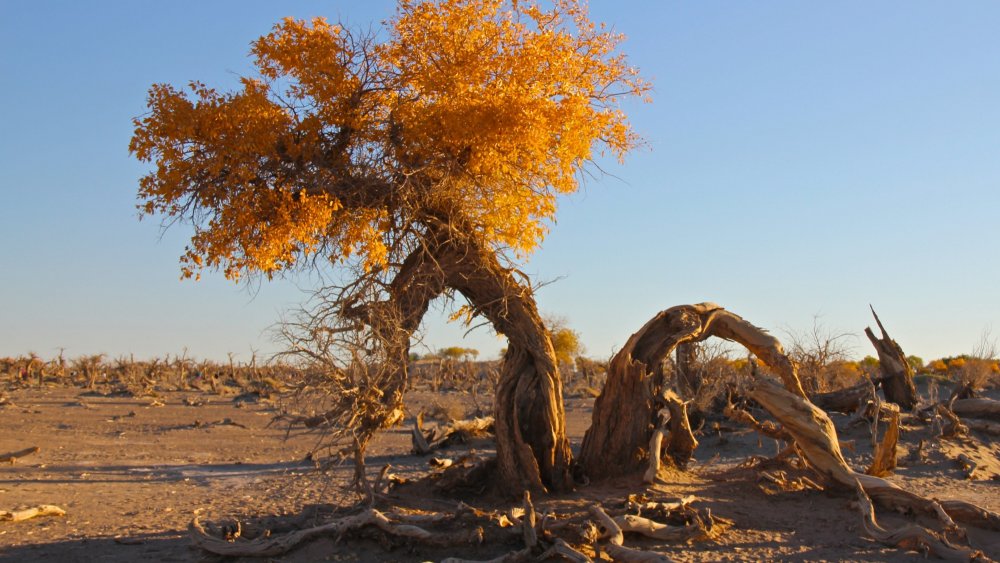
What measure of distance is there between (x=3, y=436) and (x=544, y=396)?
578 inches

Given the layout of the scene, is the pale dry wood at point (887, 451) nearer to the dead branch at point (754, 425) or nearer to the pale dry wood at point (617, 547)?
the dead branch at point (754, 425)

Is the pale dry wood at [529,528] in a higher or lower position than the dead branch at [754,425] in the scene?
lower

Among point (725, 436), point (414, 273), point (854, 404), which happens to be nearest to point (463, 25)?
point (414, 273)

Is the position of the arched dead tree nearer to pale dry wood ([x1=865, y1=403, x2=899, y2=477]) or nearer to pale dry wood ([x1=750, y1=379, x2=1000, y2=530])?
pale dry wood ([x1=750, y1=379, x2=1000, y2=530])

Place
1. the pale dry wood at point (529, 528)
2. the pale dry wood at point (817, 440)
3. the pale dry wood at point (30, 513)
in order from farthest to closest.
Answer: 1. the pale dry wood at point (30, 513)
2. the pale dry wood at point (817, 440)
3. the pale dry wood at point (529, 528)

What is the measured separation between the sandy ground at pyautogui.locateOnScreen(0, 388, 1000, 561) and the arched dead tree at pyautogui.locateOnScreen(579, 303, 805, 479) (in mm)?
432

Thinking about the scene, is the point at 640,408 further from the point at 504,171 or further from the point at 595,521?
the point at 504,171

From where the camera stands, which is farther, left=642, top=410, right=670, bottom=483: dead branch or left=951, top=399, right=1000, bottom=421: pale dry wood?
left=951, top=399, right=1000, bottom=421: pale dry wood

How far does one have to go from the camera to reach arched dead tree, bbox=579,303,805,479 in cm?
1067

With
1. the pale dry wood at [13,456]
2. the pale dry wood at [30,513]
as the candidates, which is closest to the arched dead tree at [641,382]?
the pale dry wood at [30,513]

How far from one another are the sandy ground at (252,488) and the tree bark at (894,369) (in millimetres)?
1936

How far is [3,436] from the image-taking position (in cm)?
1959

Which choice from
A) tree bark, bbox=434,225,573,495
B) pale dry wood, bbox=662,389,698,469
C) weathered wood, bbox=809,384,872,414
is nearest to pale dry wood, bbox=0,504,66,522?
tree bark, bbox=434,225,573,495

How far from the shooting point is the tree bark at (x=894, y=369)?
18.5m
